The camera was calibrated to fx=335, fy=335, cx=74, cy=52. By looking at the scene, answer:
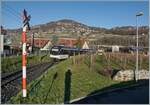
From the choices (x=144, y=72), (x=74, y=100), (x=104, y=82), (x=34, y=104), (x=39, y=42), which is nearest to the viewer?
(x=34, y=104)

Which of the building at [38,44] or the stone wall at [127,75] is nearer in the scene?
the stone wall at [127,75]

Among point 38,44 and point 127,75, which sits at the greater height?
point 38,44

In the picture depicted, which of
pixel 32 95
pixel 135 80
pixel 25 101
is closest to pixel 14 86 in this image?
pixel 32 95

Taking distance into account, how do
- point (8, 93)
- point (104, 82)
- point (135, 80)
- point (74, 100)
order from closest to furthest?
point (74, 100), point (8, 93), point (104, 82), point (135, 80)

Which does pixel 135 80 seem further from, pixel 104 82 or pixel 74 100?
pixel 74 100

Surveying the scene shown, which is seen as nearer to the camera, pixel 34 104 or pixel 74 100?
pixel 34 104

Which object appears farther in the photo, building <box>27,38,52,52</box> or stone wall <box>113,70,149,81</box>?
building <box>27,38,52,52</box>

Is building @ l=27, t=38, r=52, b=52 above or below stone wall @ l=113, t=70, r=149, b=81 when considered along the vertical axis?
above

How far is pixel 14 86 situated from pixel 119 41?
112 metres

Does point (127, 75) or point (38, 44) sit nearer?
point (127, 75)

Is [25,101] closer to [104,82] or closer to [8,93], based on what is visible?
[8,93]

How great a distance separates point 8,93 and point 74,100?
4157 mm

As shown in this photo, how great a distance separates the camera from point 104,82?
82.1 feet

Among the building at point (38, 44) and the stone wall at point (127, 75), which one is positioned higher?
the building at point (38, 44)
